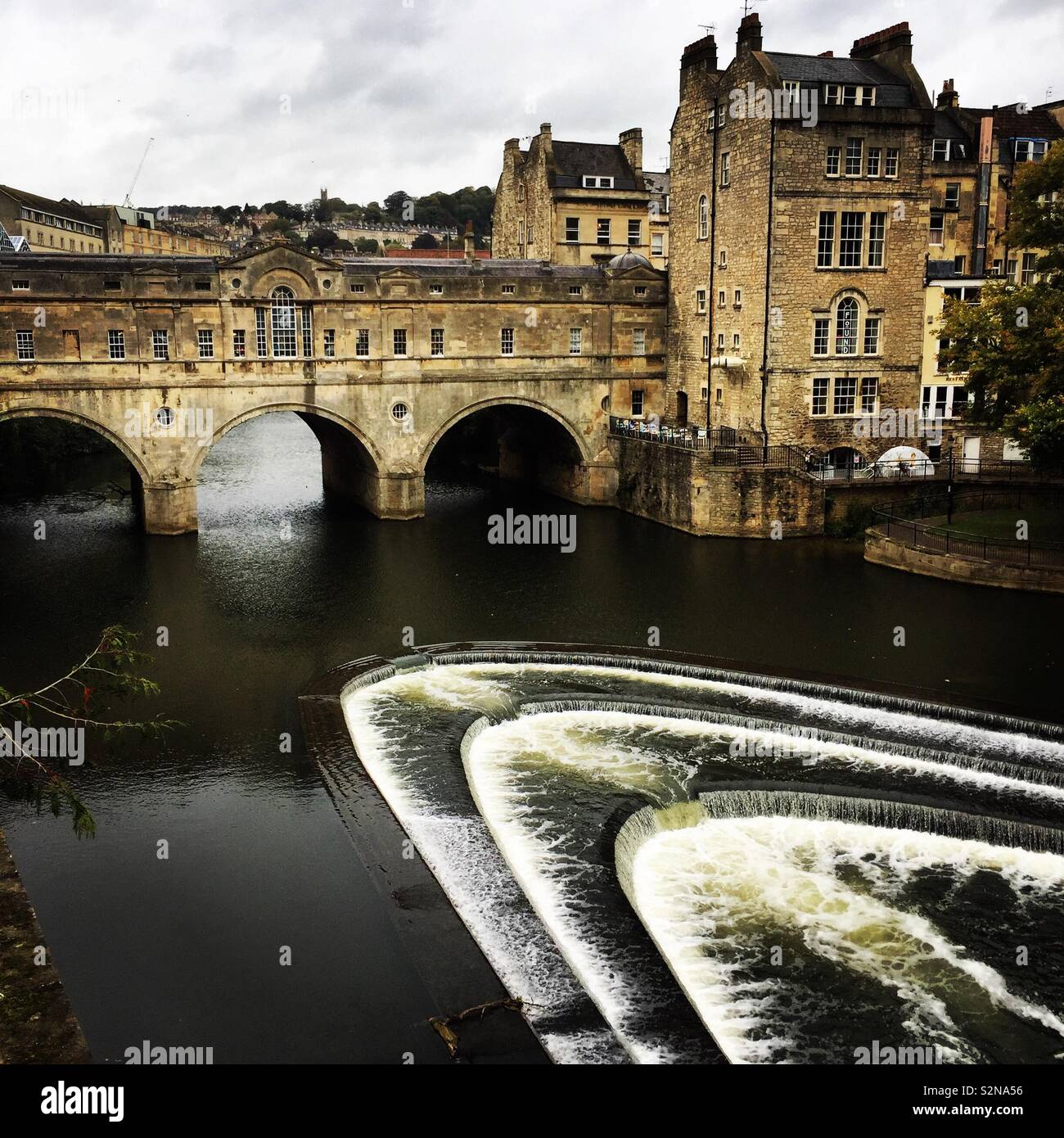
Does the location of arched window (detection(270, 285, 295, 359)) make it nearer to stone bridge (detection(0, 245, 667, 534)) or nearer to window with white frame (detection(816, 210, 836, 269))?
stone bridge (detection(0, 245, 667, 534))

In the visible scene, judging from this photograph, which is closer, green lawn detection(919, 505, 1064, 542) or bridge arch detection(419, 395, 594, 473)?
green lawn detection(919, 505, 1064, 542)

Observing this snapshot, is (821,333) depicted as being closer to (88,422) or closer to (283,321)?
(283,321)

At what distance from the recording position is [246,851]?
17734mm

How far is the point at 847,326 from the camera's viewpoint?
41781mm

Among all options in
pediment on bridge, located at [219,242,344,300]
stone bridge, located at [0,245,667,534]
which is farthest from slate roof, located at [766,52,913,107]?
pediment on bridge, located at [219,242,344,300]

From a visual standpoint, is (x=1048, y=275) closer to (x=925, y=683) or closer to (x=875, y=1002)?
(x=925, y=683)

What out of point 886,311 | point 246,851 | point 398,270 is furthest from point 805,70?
point 246,851

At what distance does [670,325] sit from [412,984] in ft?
119

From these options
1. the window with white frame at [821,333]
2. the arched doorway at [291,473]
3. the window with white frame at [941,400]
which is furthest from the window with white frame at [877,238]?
the arched doorway at [291,473]

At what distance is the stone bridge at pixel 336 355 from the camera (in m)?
38.8

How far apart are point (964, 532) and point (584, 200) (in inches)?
1163

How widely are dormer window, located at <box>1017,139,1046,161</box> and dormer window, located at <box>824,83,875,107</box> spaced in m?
13.4

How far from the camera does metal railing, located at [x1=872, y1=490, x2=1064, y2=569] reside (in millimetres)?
32125

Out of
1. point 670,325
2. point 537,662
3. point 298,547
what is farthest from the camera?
point 670,325
